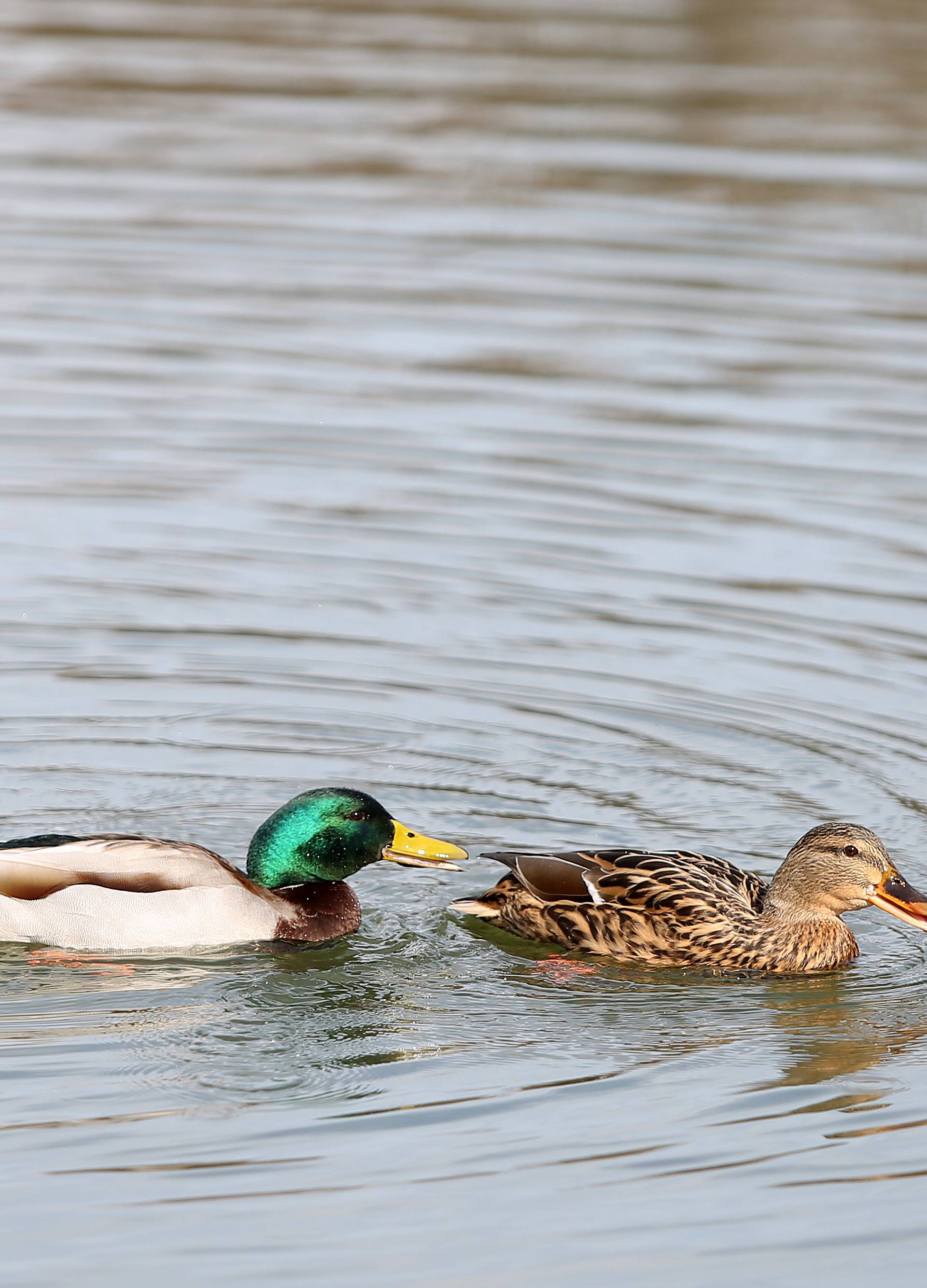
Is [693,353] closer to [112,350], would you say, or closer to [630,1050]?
[112,350]

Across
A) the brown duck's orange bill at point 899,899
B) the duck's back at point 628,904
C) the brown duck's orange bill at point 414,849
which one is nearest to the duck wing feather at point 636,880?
the duck's back at point 628,904

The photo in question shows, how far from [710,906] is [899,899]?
73 centimetres

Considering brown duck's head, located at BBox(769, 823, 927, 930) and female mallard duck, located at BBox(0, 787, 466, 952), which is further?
brown duck's head, located at BBox(769, 823, 927, 930)

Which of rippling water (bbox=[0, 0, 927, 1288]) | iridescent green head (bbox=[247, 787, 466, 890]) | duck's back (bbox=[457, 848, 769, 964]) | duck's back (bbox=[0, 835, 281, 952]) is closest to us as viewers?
rippling water (bbox=[0, 0, 927, 1288])

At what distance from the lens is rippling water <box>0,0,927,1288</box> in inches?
275

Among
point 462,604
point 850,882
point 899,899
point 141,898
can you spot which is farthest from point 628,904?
point 462,604

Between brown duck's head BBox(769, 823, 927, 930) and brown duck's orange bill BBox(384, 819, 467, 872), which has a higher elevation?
brown duck's orange bill BBox(384, 819, 467, 872)

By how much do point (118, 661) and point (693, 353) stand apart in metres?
6.69

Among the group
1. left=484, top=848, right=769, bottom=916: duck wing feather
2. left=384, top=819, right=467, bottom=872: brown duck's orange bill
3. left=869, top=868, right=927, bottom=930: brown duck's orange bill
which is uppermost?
left=384, top=819, right=467, bottom=872: brown duck's orange bill

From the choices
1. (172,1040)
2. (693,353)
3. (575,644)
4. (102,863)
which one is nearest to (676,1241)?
(172,1040)

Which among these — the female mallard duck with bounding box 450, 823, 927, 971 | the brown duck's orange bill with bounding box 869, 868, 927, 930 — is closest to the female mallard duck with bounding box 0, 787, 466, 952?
the female mallard duck with bounding box 450, 823, 927, 971

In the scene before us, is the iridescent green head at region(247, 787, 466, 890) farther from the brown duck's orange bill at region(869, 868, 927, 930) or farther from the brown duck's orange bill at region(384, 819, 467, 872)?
the brown duck's orange bill at region(869, 868, 927, 930)

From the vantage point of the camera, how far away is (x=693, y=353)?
1692 centimetres

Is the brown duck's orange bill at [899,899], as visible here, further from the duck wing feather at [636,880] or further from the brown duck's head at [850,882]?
the duck wing feather at [636,880]
